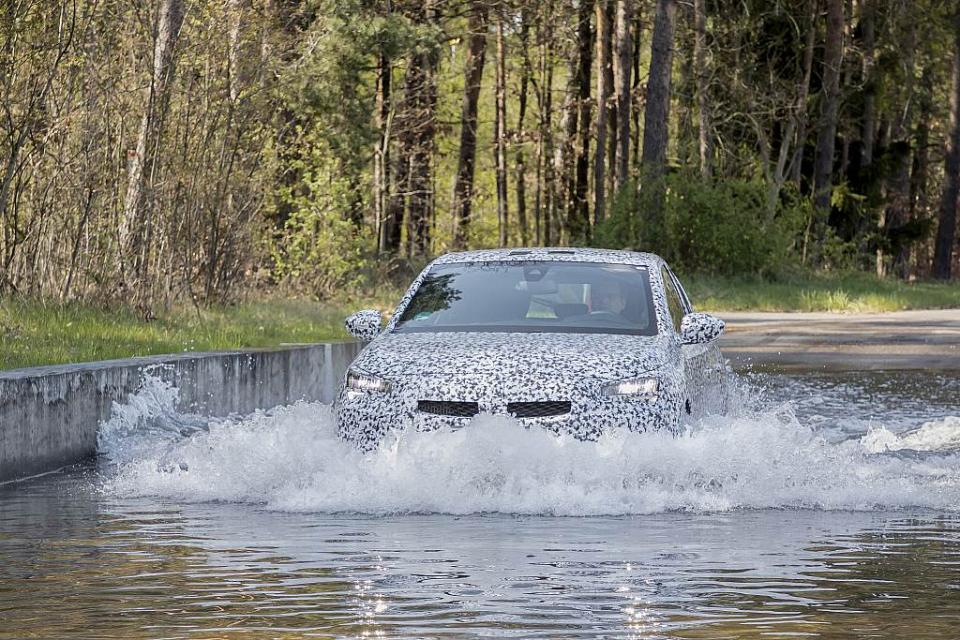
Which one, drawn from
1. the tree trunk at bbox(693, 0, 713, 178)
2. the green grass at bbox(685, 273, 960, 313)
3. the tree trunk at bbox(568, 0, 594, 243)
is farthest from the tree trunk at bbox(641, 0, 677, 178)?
the tree trunk at bbox(568, 0, 594, 243)

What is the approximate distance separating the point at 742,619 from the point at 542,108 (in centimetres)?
6795

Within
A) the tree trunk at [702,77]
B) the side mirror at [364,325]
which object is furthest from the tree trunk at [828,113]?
the side mirror at [364,325]

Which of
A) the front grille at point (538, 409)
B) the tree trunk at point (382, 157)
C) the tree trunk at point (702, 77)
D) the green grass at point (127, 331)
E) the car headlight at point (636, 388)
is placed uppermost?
the tree trunk at point (702, 77)

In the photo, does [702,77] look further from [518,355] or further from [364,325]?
[518,355]

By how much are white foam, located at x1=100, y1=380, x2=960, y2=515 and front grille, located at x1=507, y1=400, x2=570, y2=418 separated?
131 millimetres

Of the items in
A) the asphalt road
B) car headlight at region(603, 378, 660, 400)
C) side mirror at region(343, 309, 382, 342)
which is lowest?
the asphalt road

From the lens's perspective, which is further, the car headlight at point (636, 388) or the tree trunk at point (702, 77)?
the tree trunk at point (702, 77)

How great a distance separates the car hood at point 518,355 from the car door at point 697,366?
1.06ft

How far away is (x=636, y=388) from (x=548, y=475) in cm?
75

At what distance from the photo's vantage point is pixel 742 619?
6.57 metres

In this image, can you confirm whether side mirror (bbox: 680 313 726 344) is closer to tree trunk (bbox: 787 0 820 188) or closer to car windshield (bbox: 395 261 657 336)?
car windshield (bbox: 395 261 657 336)

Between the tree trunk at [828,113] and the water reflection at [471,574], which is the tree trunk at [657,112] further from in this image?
the water reflection at [471,574]

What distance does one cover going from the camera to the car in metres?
10.1

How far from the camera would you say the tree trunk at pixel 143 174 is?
60.5 ft
